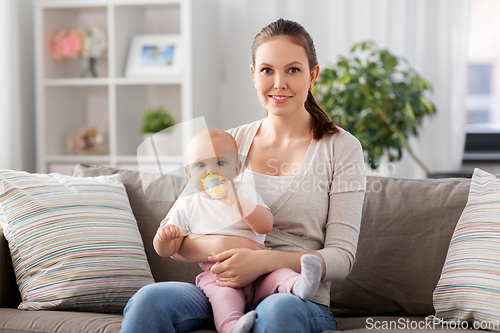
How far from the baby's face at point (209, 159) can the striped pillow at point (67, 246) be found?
1.36 feet

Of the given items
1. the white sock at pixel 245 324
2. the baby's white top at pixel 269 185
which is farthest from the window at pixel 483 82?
the white sock at pixel 245 324

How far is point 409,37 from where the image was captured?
9.75 ft

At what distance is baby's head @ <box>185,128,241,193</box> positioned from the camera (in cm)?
120

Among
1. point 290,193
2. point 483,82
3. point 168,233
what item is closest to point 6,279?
point 168,233

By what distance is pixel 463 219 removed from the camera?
1438mm

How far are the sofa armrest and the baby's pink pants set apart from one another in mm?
Answer: 603

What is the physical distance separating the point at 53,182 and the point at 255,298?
739mm

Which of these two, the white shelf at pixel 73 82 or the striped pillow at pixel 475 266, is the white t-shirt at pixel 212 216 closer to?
the striped pillow at pixel 475 266

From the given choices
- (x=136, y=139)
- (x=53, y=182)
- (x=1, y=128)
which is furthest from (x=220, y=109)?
(x=53, y=182)

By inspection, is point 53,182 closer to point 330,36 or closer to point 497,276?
point 497,276

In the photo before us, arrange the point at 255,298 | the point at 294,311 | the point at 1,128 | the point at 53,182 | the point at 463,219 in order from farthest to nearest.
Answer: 1. the point at 1,128
2. the point at 53,182
3. the point at 463,219
4. the point at 255,298
5. the point at 294,311

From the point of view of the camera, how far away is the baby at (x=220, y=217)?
1.15m

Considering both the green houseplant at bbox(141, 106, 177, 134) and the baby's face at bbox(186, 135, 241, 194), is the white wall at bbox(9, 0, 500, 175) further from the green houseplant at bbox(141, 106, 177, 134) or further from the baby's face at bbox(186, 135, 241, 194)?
the baby's face at bbox(186, 135, 241, 194)

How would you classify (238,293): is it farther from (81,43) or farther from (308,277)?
(81,43)
